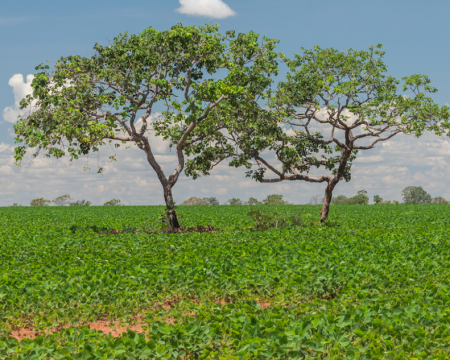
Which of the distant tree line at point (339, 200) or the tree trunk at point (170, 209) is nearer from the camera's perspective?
the tree trunk at point (170, 209)

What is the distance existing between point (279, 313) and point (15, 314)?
532cm

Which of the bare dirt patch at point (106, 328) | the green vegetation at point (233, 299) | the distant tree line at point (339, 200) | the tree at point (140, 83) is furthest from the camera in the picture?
the distant tree line at point (339, 200)

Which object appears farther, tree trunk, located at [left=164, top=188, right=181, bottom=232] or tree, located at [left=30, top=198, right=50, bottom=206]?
tree, located at [left=30, top=198, right=50, bottom=206]

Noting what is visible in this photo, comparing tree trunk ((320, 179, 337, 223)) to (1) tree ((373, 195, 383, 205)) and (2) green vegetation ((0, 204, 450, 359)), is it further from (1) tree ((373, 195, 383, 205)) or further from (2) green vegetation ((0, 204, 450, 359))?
(1) tree ((373, 195, 383, 205))

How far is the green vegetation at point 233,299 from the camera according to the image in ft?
21.8

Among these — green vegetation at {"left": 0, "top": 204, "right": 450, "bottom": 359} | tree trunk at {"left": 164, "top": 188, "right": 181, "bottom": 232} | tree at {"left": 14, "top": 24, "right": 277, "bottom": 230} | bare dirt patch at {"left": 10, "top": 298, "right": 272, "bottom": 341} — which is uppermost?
tree at {"left": 14, "top": 24, "right": 277, "bottom": 230}

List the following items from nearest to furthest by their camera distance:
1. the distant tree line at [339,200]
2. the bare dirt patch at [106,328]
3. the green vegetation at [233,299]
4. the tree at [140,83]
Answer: the green vegetation at [233,299], the bare dirt patch at [106,328], the tree at [140,83], the distant tree line at [339,200]

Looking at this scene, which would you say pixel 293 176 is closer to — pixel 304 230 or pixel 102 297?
pixel 304 230

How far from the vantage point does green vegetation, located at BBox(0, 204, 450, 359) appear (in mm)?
6633

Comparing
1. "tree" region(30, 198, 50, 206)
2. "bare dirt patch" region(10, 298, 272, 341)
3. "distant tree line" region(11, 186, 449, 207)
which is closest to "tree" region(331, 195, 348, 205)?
"distant tree line" region(11, 186, 449, 207)

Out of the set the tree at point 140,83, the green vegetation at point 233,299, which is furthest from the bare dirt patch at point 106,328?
the tree at point 140,83

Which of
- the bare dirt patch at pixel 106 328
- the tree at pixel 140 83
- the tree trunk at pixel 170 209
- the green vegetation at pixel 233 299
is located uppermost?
the tree at pixel 140 83

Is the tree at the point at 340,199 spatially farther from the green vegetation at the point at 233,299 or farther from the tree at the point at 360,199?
the green vegetation at the point at 233,299

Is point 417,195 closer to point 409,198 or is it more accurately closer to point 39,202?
point 409,198
